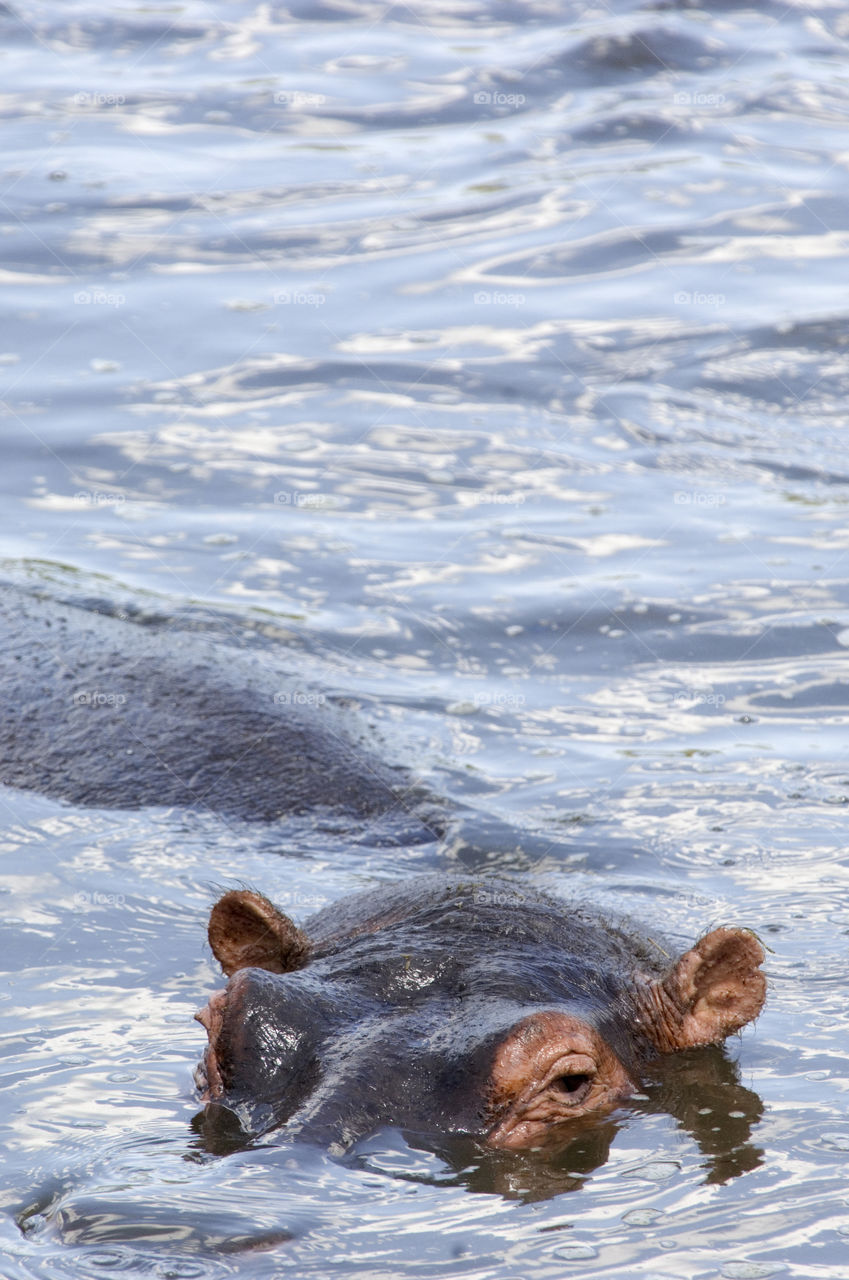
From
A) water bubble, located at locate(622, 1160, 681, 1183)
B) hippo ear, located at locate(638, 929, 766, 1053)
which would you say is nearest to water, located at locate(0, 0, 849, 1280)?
water bubble, located at locate(622, 1160, 681, 1183)

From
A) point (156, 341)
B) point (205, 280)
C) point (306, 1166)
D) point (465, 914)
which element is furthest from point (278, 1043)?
point (205, 280)

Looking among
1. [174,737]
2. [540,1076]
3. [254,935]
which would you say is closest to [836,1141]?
[540,1076]

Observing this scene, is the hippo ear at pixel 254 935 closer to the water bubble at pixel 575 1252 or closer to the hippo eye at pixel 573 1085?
the hippo eye at pixel 573 1085

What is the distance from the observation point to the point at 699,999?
18.0 feet

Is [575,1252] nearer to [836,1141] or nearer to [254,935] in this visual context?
[836,1141]

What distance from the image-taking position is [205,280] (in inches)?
701

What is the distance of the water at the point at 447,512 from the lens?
4.77 m

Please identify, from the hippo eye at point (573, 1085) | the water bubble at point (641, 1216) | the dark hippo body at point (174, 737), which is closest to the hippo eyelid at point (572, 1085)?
the hippo eye at point (573, 1085)

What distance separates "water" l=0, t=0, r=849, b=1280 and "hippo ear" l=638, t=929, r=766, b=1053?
0.33m

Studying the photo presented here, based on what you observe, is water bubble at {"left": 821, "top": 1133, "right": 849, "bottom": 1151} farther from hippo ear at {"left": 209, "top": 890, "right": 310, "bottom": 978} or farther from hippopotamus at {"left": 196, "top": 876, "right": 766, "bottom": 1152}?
hippo ear at {"left": 209, "top": 890, "right": 310, "bottom": 978}

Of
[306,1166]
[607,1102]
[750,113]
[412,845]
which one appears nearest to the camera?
[306,1166]

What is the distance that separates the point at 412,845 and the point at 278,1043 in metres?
3.07

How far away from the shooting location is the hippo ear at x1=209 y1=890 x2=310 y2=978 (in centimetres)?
543

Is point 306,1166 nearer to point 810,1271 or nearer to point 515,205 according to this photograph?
point 810,1271
